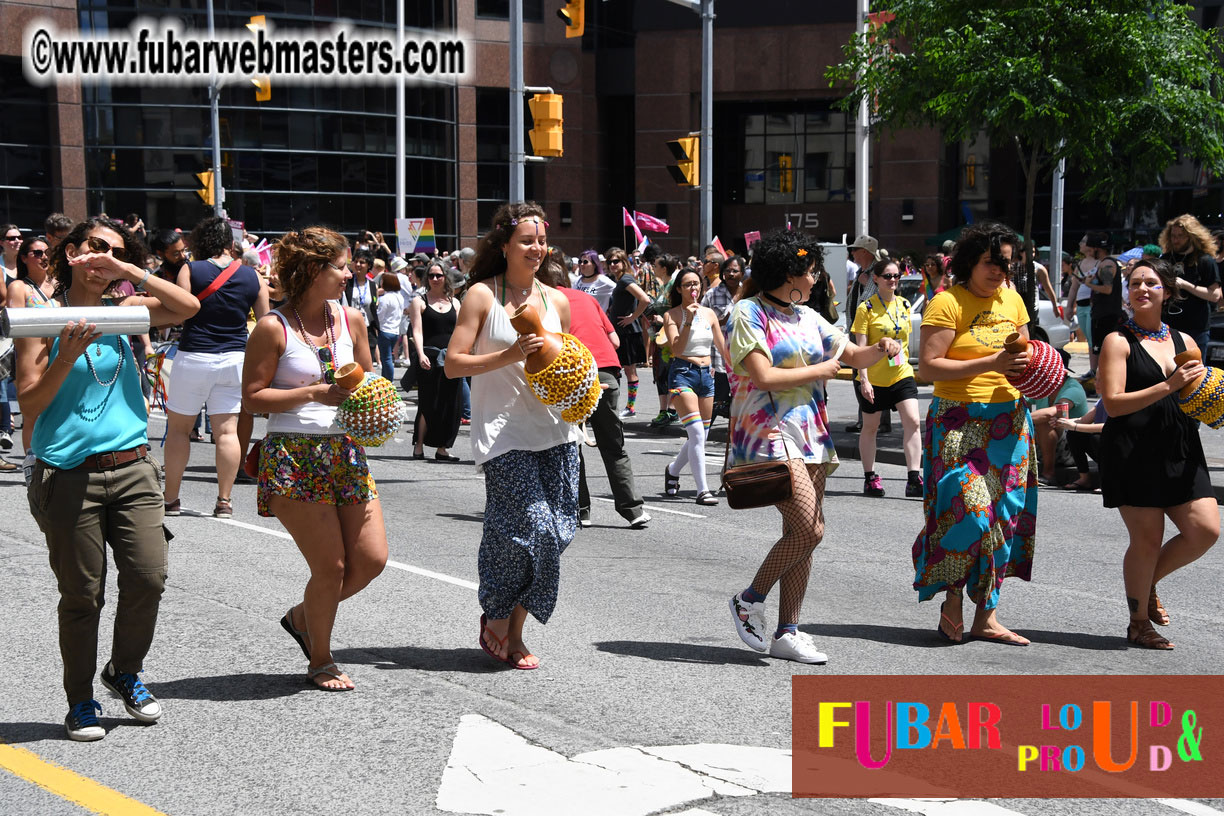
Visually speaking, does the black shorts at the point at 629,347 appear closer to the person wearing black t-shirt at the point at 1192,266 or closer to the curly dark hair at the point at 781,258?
the person wearing black t-shirt at the point at 1192,266

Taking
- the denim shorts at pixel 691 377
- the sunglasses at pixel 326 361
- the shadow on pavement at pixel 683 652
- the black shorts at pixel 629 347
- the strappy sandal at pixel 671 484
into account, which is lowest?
the strappy sandal at pixel 671 484

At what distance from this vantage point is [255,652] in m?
6.01

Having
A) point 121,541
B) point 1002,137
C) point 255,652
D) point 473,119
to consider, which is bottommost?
point 255,652

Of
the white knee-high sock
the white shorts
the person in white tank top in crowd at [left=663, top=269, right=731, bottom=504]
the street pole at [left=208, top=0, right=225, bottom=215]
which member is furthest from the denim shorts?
the street pole at [left=208, top=0, right=225, bottom=215]

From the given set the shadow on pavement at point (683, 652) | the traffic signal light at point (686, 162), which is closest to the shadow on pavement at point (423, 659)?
the shadow on pavement at point (683, 652)

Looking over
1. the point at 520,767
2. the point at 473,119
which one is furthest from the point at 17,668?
the point at 473,119

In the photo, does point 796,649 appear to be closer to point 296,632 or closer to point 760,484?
point 760,484

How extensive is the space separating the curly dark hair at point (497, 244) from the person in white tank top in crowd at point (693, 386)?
3619mm

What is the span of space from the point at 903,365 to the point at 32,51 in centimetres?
4041

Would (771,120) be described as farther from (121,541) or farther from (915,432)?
(121,541)

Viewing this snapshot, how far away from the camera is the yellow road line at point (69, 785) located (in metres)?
4.23

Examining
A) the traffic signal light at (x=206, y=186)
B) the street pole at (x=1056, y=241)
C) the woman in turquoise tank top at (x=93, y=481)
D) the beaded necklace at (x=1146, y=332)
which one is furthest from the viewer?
the traffic signal light at (x=206, y=186)

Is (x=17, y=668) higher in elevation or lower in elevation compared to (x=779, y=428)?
lower

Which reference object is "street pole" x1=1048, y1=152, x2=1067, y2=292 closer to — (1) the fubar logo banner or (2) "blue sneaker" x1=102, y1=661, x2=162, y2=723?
(1) the fubar logo banner
